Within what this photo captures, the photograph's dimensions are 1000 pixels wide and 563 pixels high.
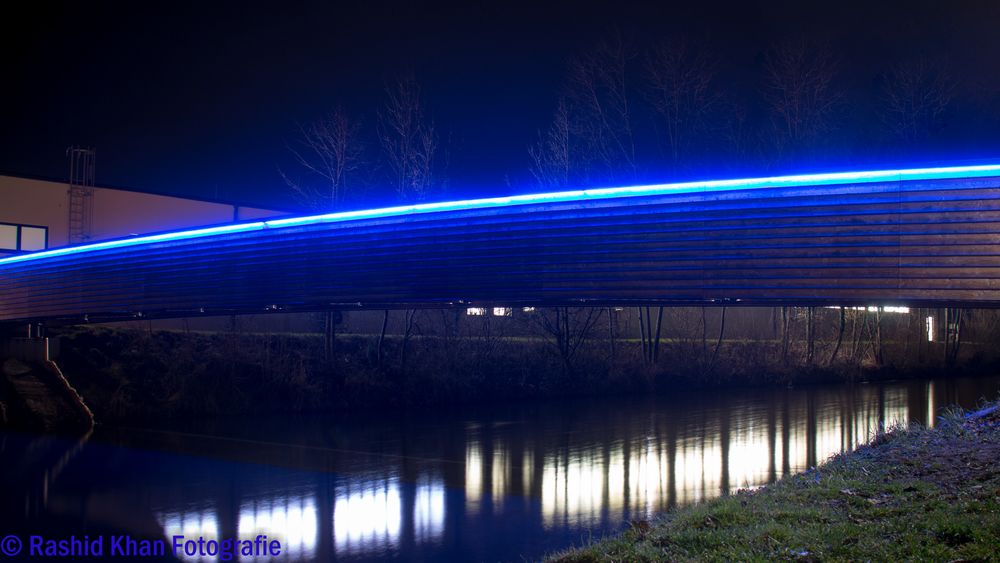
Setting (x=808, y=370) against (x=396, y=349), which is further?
(x=808, y=370)

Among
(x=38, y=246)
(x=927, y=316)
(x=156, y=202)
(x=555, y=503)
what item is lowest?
(x=555, y=503)

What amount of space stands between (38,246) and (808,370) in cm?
2632

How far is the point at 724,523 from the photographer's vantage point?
6.33 m

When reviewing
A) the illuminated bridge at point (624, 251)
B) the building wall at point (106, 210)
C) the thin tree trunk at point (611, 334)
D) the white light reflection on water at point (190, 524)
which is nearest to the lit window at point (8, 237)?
the building wall at point (106, 210)

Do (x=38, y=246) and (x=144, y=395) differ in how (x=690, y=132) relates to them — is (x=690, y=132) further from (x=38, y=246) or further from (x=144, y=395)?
(x=38, y=246)

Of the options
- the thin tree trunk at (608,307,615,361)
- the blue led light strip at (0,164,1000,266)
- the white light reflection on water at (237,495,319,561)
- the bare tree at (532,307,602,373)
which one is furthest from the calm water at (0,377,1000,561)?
the thin tree trunk at (608,307,615,361)

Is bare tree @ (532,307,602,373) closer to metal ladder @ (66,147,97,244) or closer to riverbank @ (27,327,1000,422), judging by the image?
riverbank @ (27,327,1000,422)

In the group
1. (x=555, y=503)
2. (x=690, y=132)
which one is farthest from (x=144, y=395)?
(x=690, y=132)

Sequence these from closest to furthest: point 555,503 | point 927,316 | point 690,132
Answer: point 555,503 → point 690,132 → point 927,316

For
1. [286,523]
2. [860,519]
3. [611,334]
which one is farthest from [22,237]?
[860,519]

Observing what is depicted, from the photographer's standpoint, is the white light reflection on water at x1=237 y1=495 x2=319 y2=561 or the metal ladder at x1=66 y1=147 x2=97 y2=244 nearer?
the white light reflection on water at x1=237 y1=495 x2=319 y2=561

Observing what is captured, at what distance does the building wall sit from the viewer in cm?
2488

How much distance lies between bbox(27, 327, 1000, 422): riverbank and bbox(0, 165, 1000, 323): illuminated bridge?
3481 millimetres

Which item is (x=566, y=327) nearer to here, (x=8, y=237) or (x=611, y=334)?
(x=611, y=334)
